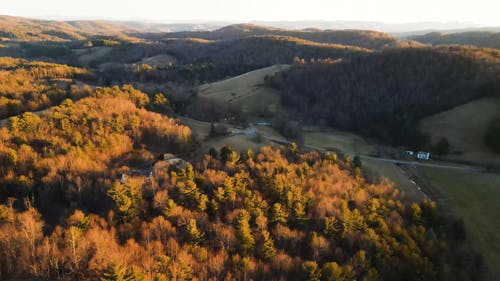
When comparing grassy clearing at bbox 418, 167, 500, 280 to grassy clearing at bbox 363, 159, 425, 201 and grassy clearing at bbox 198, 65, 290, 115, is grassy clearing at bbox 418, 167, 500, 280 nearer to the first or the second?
grassy clearing at bbox 363, 159, 425, 201

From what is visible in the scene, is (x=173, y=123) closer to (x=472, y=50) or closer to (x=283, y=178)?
(x=283, y=178)

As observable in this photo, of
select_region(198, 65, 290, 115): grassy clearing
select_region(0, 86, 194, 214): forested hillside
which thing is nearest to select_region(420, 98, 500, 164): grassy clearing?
select_region(198, 65, 290, 115): grassy clearing

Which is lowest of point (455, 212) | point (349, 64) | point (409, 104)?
point (455, 212)

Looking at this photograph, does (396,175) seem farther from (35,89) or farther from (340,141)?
(35,89)

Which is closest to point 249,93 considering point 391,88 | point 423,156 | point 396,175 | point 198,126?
point 198,126

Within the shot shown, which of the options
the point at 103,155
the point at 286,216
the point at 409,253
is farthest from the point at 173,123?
the point at 409,253

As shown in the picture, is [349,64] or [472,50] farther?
[349,64]
